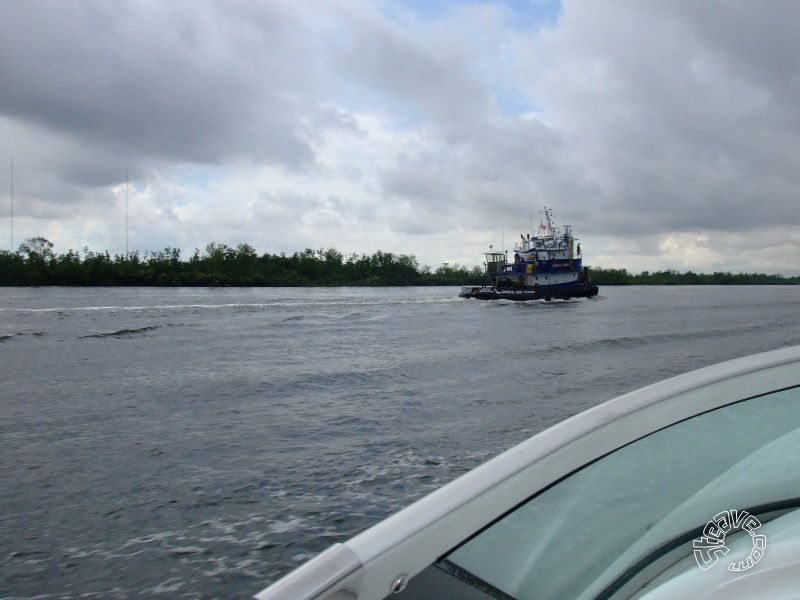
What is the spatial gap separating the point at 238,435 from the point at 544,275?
46730mm

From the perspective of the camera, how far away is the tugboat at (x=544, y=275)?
164 ft

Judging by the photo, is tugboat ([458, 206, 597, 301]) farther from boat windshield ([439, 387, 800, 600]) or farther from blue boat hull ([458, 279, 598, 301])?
boat windshield ([439, 387, 800, 600])

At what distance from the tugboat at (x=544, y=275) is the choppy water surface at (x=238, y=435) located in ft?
94.4

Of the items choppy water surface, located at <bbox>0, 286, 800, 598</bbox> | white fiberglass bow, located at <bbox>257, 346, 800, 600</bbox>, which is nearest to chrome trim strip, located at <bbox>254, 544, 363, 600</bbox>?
white fiberglass bow, located at <bbox>257, 346, 800, 600</bbox>

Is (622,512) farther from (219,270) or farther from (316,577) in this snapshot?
(219,270)

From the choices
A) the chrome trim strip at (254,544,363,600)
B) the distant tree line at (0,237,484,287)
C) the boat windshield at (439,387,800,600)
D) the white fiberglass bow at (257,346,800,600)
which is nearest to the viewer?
the chrome trim strip at (254,544,363,600)

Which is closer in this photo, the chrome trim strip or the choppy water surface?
the chrome trim strip

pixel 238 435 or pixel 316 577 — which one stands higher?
pixel 316 577

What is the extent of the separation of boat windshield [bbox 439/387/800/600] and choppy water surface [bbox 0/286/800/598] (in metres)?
3.14

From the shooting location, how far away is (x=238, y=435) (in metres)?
8.01

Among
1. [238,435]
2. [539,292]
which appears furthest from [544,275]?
[238,435]

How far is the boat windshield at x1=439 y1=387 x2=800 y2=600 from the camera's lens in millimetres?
1368

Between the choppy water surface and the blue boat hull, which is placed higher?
the blue boat hull

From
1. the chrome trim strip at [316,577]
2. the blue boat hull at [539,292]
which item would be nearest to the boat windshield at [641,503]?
the chrome trim strip at [316,577]
